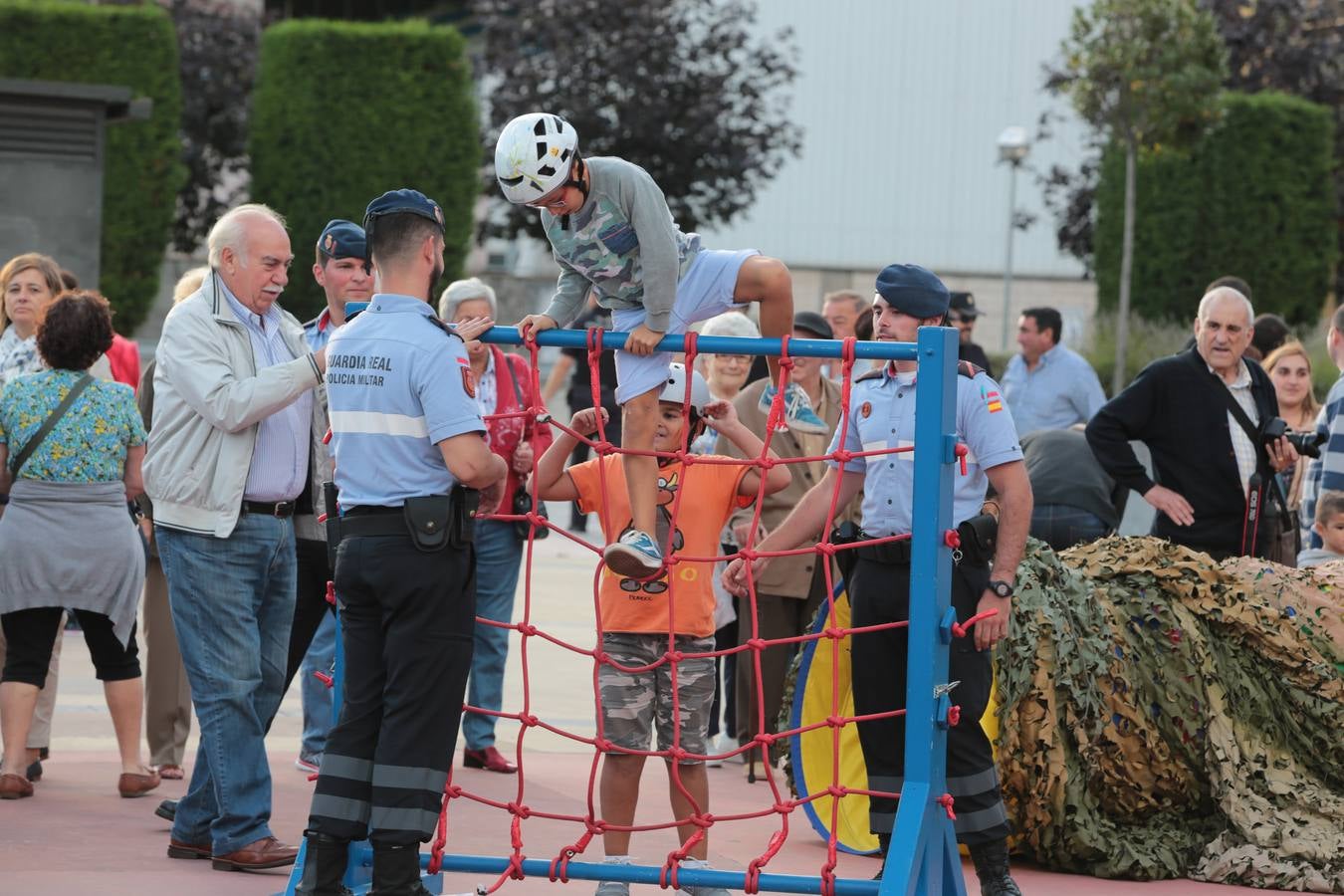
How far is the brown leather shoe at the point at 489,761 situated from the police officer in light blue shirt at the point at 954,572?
2526 millimetres

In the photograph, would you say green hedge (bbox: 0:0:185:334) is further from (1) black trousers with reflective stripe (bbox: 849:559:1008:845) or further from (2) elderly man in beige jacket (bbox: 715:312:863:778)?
(1) black trousers with reflective stripe (bbox: 849:559:1008:845)

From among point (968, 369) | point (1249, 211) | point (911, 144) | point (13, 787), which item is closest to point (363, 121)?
point (1249, 211)

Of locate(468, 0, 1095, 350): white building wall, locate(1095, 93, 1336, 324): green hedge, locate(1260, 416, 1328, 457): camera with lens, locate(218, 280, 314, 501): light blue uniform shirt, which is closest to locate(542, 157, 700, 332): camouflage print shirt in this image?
locate(218, 280, 314, 501): light blue uniform shirt

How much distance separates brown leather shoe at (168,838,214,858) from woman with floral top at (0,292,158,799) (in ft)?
2.93

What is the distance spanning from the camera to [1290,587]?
21.7ft

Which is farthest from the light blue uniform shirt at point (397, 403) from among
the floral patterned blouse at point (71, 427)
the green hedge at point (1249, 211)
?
the green hedge at point (1249, 211)

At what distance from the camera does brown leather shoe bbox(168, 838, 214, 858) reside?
231 inches

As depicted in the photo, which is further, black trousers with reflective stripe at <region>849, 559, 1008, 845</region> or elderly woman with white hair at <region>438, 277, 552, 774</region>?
elderly woman with white hair at <region>438, 277, 552, 774</region>

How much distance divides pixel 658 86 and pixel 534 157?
56.6 feet

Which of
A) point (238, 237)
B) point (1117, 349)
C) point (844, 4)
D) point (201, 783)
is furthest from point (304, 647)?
point (844, 4)

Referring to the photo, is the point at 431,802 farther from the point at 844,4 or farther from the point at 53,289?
the point at 844,4

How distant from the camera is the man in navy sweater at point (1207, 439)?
7.48 m

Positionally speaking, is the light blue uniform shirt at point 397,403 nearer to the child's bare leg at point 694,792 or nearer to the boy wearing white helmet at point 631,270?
the boy wearing white helmet at point 631,270

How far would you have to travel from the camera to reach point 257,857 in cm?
568
